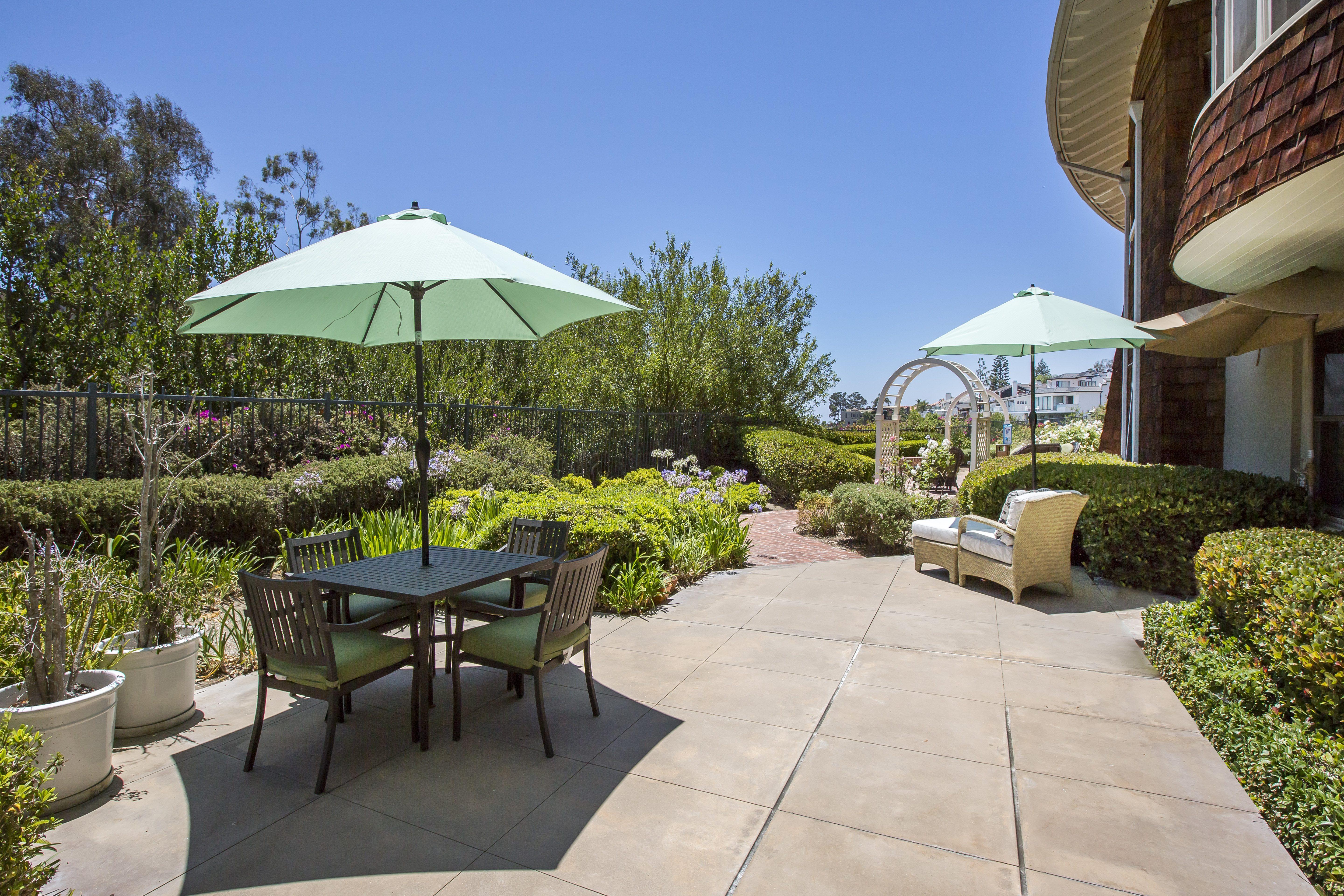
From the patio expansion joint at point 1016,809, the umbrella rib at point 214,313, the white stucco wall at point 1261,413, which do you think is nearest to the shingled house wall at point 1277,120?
the white stucco wall at point 1261,413

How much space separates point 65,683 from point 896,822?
3.54 meters

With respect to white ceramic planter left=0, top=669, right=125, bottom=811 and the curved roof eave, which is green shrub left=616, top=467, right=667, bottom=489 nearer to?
white ceramic planter left=0, top=669, right=125, bottom=811

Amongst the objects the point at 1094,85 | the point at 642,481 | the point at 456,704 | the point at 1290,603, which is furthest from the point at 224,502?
the point at 1094,85

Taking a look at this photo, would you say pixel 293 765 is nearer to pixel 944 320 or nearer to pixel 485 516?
pixel 485 516

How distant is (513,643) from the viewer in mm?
3307

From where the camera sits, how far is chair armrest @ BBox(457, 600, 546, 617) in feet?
10.8

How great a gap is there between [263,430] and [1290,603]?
9.24 meters

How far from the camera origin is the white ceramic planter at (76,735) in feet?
8.58

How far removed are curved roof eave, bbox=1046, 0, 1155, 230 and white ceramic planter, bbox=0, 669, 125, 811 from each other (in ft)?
31.5

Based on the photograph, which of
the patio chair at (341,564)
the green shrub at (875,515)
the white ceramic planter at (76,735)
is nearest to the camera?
the white ceramic planter at (76,735)

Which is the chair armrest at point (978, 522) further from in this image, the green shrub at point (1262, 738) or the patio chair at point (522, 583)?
the patio chair at point (522, 583)

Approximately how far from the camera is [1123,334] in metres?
6.15

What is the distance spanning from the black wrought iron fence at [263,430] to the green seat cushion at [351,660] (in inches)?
73.2

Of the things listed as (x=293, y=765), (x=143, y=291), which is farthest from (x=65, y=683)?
(x=143, y=291)
